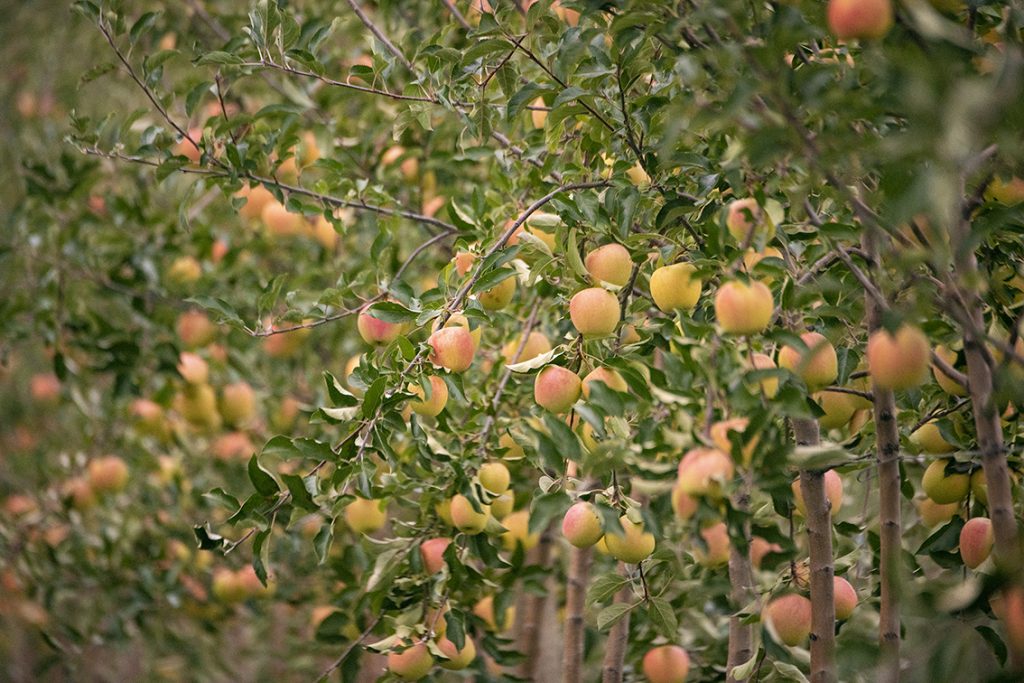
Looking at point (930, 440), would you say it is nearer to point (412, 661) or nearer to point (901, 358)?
point (901, 358)

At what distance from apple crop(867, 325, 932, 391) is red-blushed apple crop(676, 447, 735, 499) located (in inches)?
5.5

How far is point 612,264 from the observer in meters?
0.83

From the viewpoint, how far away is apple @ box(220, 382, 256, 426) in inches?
70.4

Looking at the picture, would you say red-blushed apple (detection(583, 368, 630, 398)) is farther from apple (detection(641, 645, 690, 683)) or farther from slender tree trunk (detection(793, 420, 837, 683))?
apple (detection(641, 645, 690, 683))

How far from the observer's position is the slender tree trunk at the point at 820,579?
0.89m

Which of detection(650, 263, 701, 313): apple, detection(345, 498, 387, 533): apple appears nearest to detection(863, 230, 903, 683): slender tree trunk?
detection(650, 263, 701, 313): apple

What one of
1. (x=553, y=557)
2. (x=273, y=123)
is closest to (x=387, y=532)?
(x=553, y=557)

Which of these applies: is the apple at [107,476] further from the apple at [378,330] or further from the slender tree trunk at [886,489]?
the slender tree trunk at [886,489]

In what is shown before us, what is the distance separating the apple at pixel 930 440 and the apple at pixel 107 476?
4.85 feet

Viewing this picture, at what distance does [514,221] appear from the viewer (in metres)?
0.92

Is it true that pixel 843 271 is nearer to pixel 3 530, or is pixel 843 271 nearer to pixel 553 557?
pixel 553 557

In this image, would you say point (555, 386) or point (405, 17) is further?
point (405, 17)

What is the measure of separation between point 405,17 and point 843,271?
3.24 feet

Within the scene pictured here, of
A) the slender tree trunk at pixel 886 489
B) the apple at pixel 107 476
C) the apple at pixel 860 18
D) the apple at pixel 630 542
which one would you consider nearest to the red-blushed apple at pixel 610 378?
the apple at pixel 630 542
